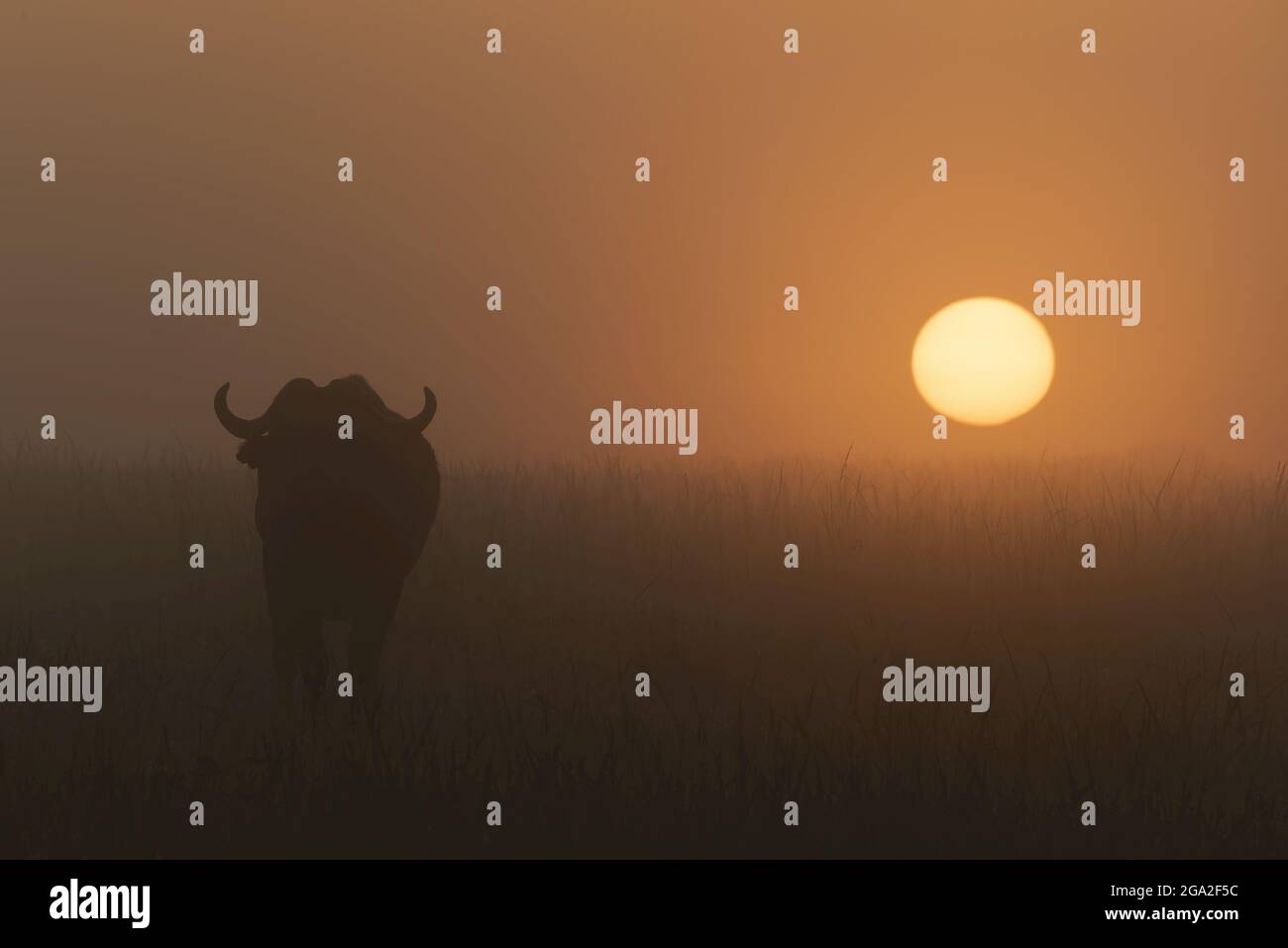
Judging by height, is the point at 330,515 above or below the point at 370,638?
Answer: above

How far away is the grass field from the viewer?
4.89 m

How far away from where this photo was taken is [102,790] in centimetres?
505

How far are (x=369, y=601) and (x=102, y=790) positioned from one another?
156 cm

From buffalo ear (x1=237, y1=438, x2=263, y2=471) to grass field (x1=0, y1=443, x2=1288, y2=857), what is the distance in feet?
2.51

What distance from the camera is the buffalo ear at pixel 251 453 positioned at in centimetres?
641

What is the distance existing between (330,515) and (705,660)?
1.98 meters

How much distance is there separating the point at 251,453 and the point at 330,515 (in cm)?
54

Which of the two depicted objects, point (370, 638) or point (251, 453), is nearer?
point (370, 638)

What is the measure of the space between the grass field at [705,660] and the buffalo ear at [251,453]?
2.51 feet

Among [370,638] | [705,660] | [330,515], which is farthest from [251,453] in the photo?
[705,660]

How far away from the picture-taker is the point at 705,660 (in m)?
6.09

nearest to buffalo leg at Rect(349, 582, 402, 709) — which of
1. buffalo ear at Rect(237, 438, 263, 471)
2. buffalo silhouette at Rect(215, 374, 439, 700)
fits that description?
buffalo silhouette at Rect(215, 374, 439, 700)

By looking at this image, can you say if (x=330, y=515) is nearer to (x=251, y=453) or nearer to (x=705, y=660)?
(x=251, y=453)

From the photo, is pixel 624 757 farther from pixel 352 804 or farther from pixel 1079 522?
pixel 1079 522
